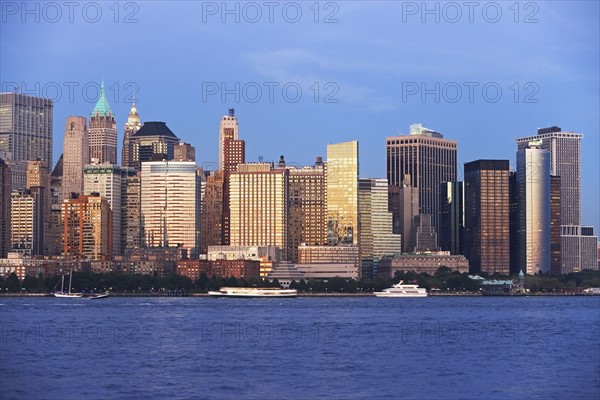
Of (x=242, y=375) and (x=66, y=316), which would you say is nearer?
(x=242, y=375)

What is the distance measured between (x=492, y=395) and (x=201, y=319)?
61.7 m

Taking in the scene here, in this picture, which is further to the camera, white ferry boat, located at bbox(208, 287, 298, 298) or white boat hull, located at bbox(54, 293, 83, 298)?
white ferry boat, located at bbox(208, 287, 298, 298)

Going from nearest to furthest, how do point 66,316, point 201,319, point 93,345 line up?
point 93,345, point 201,319, point 66,316

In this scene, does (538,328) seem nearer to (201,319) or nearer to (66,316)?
(201,319)

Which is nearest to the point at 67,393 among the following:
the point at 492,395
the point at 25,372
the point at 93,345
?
the point at 25,372

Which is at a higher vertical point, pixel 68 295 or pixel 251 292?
pixel 251 292

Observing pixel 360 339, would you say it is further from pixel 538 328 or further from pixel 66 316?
pixel 66 316

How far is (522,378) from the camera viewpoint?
57844 millimetres

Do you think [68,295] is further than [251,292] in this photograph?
No

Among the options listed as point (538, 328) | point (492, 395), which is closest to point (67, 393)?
point (492, 395)

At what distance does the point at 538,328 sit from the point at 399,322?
1394 cm

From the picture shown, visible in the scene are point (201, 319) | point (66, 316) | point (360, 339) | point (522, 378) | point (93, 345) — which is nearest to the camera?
point (522, 378)

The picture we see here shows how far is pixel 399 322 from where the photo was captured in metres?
106

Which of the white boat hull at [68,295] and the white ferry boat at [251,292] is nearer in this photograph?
the white boat hull at [68,295]
